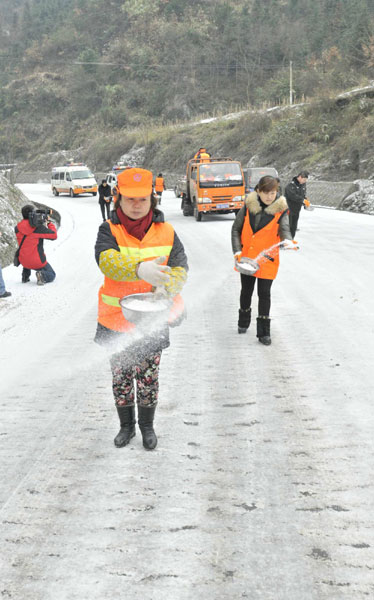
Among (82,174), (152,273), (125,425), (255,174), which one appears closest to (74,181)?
(82,174)

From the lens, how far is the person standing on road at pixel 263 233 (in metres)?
6.03

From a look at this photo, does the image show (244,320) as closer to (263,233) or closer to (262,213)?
(263,233)

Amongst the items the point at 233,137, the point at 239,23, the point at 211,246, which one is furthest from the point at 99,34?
the point at 211,246

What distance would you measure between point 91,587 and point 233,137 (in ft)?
147

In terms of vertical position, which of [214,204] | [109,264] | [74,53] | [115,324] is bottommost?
[214,204]

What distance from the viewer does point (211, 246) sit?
13727 mm

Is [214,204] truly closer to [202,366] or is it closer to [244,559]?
[202,366]

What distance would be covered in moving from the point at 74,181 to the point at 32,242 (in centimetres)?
3009

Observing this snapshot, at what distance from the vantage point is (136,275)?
10.9ft

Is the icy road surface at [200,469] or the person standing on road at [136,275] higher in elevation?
the person standing on road at [136,275]

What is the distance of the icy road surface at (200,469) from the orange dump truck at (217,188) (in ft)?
43.4

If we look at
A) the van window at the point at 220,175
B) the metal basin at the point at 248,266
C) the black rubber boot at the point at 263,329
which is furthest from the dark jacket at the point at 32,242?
the van window at the point at 220,175

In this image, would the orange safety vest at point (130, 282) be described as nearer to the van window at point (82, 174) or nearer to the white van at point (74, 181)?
the white van at point (74, 181)

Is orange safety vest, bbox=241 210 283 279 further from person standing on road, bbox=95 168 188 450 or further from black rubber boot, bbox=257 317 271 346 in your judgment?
person standing on road, bbox=95 168 188 450
